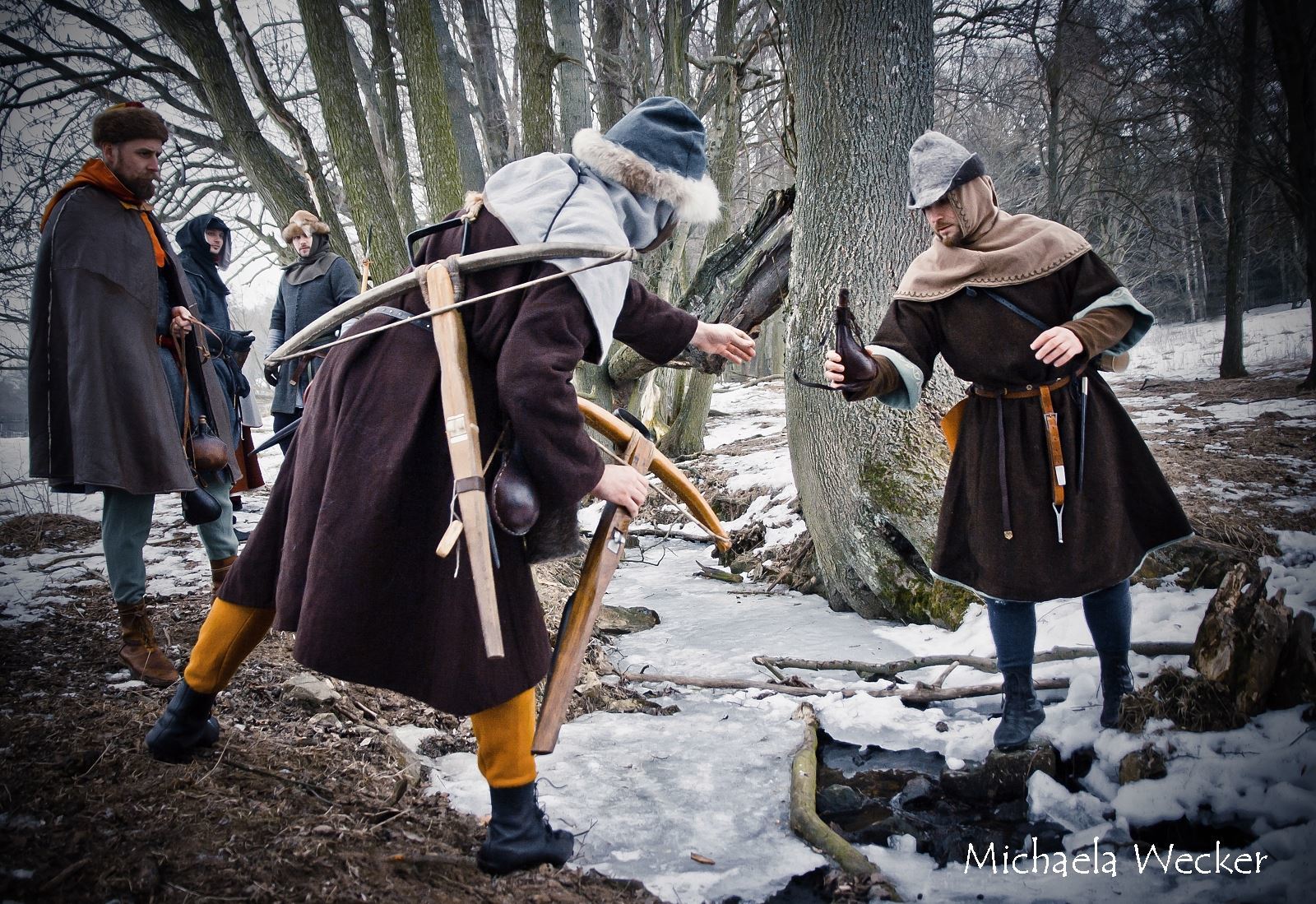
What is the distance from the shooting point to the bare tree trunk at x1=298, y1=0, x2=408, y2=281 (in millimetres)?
6055

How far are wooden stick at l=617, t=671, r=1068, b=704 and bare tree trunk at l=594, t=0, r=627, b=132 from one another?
6660 millimetres

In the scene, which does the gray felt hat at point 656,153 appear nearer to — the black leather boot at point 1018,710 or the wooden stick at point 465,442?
the wooden stick at point 465,442

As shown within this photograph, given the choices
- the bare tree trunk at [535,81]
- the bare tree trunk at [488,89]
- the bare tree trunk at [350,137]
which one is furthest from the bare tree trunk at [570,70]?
the bare tree trunk at [350,137]

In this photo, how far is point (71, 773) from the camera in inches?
80.5

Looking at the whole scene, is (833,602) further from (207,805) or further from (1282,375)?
(1282,375)

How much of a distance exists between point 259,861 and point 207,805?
305 mm

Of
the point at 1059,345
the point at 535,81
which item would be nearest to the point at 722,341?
the point at 1059,345

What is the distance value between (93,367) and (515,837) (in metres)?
2.31

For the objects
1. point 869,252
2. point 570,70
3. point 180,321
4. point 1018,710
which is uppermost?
point 570,70

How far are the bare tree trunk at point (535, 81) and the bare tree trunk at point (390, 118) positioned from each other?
4.62ft

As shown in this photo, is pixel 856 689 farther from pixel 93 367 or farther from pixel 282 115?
pixel 282 115

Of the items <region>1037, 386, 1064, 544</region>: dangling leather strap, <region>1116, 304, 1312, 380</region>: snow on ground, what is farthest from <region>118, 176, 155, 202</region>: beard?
<region>1116, 304, 1312, 380</region>: snow on ground

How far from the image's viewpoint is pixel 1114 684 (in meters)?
2.45

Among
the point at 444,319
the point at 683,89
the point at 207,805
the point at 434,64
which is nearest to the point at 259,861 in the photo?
the point at 207,805
